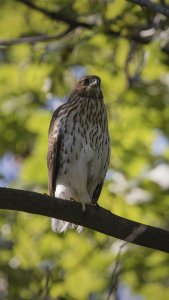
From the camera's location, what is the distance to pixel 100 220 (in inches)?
206

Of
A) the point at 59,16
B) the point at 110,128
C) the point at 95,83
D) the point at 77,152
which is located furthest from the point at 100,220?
the point at 110,128

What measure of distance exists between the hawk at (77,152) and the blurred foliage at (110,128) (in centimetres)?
70

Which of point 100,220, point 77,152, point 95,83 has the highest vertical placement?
point 95,83

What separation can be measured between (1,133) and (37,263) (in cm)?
181

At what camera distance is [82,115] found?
6820 mm

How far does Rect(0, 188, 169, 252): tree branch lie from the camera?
4.99 m

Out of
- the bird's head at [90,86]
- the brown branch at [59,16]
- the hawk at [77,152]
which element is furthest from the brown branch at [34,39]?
the hawk at [77,152]

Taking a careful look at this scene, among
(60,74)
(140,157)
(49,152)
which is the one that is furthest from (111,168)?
(49,152)

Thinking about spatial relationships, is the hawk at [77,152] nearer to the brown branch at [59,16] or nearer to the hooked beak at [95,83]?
the hooked beak at [95,83]

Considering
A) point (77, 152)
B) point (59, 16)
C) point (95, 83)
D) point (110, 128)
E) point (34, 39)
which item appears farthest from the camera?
point (110, 128)

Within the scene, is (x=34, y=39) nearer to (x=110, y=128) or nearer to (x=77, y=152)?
(x=110, y=128)

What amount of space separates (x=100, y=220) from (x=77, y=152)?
1.36m

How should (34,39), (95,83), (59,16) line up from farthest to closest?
(34,39)
(59,16)
(95,83)

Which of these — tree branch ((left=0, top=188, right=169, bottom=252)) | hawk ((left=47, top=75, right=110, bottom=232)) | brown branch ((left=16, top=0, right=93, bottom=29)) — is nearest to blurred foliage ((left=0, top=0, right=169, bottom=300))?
brown branch ((left=16, top=0, right=93, bottom=29))
